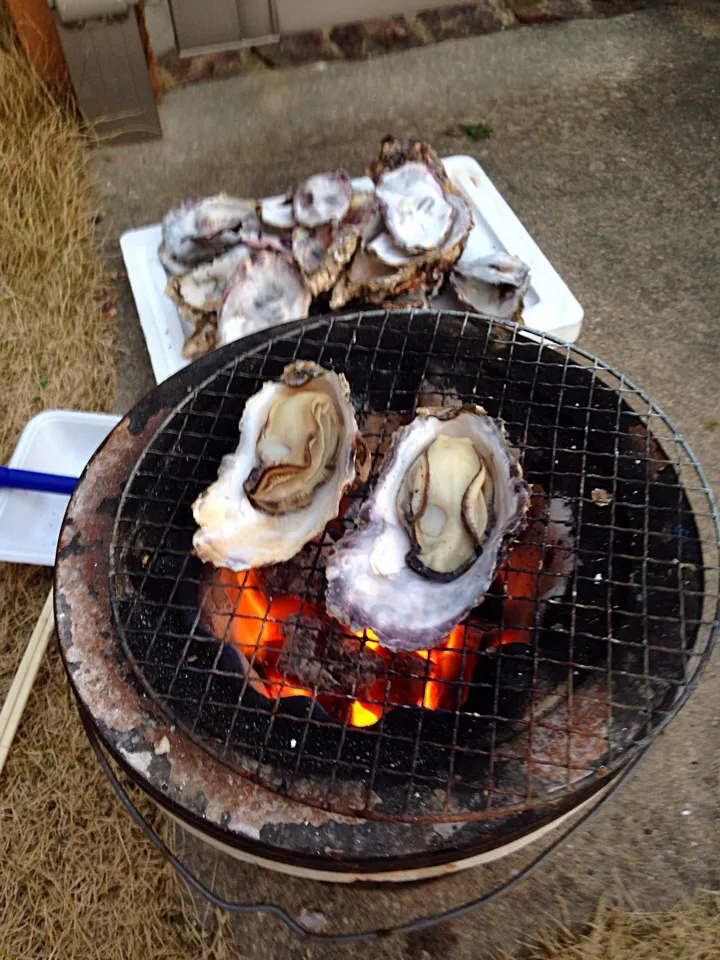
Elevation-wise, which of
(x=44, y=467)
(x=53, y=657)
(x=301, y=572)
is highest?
(x=301, y=572)

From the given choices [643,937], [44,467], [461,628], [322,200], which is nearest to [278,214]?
[322,200]

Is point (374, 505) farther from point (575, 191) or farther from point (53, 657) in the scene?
point (575, 191)

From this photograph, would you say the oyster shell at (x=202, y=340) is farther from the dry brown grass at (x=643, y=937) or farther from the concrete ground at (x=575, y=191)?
the dry brown grass at (x=643, y=937)

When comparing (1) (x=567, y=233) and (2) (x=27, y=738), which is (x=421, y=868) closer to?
(2) (x=27, y=738)

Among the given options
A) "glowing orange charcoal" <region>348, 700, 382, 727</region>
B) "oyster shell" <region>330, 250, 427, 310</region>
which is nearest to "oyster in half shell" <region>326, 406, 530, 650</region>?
"glowing orange charcoal" <region>348, 700, 382, 727</region>

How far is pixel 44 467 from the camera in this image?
2330 millimetres

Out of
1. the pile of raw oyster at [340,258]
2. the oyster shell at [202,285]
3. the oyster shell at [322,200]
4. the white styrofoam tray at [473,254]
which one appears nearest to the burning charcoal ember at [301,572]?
the pile of raw oyster at [340,258]

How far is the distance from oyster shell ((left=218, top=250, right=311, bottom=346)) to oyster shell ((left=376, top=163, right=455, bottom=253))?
0.31 m

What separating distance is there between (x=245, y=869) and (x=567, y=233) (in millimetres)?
2400

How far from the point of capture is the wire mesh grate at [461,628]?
3.81 feet

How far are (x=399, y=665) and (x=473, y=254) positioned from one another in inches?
60.5

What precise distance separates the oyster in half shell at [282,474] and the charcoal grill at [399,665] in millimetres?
80

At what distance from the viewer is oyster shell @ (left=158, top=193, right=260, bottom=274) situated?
7.91ft

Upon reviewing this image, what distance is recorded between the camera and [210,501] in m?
1.36
